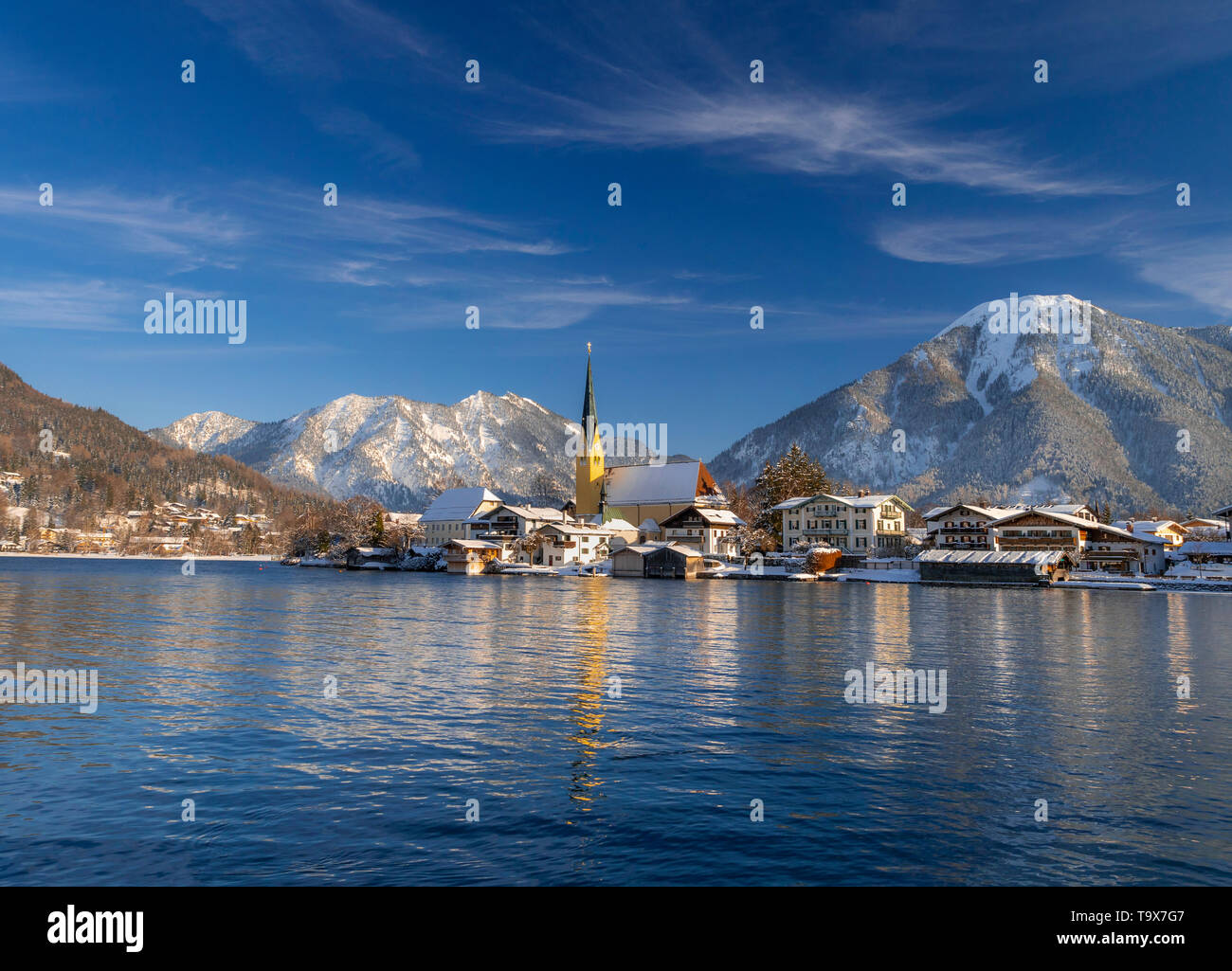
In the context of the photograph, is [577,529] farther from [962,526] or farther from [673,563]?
[962,526]

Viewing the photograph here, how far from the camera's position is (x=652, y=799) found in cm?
1570

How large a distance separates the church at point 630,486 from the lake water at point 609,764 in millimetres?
126687

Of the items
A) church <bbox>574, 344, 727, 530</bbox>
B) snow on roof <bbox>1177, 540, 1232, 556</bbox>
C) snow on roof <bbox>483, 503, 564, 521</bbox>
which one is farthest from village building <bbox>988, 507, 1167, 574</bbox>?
snow on roof <bbox>483, 503, 564, 521</bbox>

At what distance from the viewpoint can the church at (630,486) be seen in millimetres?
168263

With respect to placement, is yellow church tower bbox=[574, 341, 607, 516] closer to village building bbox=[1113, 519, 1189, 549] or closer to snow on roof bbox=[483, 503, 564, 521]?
snow on roof bbox=[483, 503, 564, 521]

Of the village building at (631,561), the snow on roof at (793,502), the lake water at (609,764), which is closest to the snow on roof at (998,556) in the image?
the snow on roof at (793,502)

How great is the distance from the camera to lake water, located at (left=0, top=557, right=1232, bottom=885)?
12688 mm

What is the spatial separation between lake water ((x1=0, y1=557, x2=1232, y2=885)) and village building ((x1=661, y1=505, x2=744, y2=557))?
321 feet

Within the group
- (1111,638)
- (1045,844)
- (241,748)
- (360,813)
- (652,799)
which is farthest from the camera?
(1111,638)

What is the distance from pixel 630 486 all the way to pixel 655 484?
22.3ft

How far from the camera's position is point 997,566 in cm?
9869

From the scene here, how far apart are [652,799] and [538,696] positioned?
1108 cm
